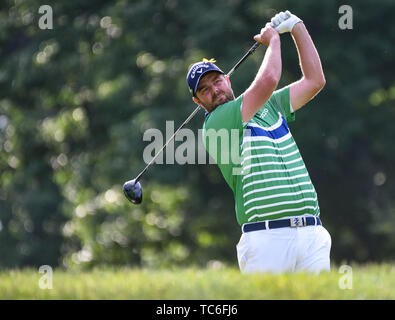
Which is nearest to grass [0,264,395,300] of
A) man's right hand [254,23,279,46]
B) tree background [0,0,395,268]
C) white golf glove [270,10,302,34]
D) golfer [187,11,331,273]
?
golfer [187,11,331,273]

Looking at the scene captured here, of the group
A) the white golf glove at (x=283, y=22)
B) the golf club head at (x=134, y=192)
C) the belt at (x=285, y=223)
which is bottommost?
the belt at (x=285, y=223)

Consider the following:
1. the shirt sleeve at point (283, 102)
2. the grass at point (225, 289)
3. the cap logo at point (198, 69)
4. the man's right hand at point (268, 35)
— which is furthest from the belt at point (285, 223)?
the man's right hand at point (268, 35)

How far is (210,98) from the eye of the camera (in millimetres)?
5688

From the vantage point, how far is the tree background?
16.2 metres

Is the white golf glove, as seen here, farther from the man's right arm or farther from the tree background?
the tree background

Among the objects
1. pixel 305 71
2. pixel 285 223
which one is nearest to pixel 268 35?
pixel 305 71

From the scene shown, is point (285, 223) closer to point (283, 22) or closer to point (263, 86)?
point (263, 86)

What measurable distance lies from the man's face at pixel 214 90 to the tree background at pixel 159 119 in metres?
9.34

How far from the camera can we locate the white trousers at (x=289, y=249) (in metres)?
5.27

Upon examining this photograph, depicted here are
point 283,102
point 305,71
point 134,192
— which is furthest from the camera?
point 134,192

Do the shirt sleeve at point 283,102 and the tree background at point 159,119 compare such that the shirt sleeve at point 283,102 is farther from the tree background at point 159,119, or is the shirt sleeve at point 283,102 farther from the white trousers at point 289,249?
the tree background at point 159,119

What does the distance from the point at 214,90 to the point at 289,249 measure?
1240 mm

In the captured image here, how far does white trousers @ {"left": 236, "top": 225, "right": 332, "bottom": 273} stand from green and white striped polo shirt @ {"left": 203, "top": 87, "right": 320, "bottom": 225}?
0.37ft

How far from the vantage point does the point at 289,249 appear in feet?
17.3
